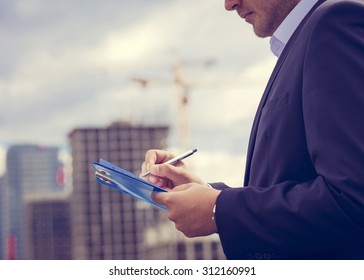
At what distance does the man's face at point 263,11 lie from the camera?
3.02m

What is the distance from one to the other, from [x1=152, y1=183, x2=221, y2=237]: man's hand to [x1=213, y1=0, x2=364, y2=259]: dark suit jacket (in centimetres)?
4

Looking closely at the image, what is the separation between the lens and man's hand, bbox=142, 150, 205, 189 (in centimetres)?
293

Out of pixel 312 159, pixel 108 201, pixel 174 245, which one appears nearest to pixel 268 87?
pixel 312 159

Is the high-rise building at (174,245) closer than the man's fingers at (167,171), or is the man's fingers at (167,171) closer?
the man's fingers at (167,171)

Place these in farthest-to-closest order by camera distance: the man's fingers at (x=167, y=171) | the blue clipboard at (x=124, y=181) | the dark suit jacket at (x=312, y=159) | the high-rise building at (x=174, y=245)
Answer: the high-rise building at (x=174, y=245) < the man's fingers at (x=167, y=171) < the blue clipboard at (x=124, y=181) < the dark suit jacket at (x=312, y=159)

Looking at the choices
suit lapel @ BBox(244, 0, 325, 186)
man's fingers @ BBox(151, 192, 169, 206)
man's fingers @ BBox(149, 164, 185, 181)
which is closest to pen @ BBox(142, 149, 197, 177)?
man's fingers @ BBox(149, 164, 185, 181)

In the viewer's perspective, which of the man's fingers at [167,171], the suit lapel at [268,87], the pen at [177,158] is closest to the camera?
the suit lapel at [268,87]

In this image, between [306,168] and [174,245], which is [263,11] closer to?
[306,168]

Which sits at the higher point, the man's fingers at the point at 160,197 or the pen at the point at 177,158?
the pen at the point at 177,158

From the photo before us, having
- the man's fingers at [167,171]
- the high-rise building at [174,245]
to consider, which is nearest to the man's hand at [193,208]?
the man's fingers at [167,171]

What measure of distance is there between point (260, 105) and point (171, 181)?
0.53 m

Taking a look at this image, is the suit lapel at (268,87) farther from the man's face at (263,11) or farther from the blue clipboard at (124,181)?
the blue clipboard at (124,181)

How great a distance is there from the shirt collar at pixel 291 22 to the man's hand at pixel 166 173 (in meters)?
0.63

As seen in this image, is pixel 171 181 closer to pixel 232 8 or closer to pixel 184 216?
pixel 184 216
